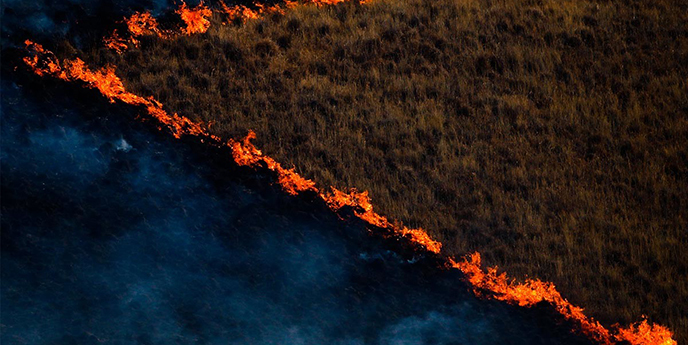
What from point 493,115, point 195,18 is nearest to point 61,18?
point 195,18

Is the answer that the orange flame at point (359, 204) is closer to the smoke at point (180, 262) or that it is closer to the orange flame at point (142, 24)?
the smoke at point (180, 262)

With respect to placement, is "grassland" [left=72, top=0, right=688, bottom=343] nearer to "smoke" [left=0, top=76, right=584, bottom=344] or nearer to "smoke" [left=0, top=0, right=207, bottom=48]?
"smoke" [left=0, top=0, right=207, bottom=48]

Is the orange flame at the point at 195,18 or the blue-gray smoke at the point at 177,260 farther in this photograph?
the orange flame at the point at 195,18

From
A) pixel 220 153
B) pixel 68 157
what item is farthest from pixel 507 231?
pixel 68 157

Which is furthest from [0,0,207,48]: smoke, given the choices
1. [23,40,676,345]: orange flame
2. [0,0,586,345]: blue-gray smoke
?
[0,0,586,345]: blue-gray smoke

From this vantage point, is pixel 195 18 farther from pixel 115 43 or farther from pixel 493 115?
pixel 493 115

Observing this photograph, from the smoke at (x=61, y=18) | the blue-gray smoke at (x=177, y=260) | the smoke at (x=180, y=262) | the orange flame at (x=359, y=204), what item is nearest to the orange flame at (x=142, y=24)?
the smoke at (x=61, y=18)
